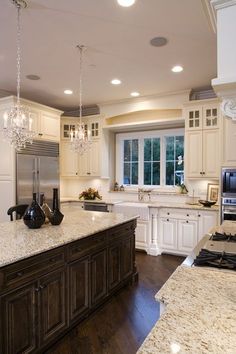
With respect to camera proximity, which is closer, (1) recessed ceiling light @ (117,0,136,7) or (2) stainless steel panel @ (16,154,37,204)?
(1) recessed ceiling light @ (117,0,136,7)

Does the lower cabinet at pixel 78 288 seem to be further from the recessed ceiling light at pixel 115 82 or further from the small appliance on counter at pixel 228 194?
the recessed ceiling light at pixel 115 82

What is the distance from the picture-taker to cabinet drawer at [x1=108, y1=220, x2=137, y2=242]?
303 centimetres

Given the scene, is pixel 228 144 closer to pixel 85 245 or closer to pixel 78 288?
pixel 85 245

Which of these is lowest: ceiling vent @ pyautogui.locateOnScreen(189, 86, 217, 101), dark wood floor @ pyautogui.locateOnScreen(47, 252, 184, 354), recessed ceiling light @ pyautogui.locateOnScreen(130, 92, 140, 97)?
dark wood floor @ pyautogui.locateOnScreen(47, 252, 184, 354)

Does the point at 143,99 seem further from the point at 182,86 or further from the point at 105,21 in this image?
the point at 105,21

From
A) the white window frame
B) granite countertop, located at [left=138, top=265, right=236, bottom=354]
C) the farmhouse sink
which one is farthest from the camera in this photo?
the white window frame

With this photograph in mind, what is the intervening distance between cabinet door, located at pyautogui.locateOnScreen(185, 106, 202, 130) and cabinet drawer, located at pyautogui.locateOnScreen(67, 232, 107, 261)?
2886mm

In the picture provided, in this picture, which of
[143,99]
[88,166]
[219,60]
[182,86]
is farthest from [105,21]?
[88,166]

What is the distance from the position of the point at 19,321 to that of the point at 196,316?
53.9 inches

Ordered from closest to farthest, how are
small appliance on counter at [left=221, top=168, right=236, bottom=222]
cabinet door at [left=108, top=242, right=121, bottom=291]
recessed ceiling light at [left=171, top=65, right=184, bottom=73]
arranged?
cabinet door at [left=108, top=242, right=121, bottom=291]
recessed ceiling light at [left=171, top=65, right=184, bottom=73]
small appliance on counter at [left=221, top=168, right=236, bottom=222]

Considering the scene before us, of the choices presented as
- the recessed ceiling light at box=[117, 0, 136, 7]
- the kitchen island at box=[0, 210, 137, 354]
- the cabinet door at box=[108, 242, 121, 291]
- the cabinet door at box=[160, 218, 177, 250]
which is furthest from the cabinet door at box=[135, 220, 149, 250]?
the recessed ceiling light at box=[117, 0, 136, 7]

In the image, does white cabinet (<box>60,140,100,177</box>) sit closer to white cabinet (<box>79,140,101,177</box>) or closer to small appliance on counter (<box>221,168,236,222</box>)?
white cabinet (<box>79,140,101,177</box>)

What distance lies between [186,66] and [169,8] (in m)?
1.41

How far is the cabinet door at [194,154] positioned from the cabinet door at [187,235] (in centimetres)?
88
